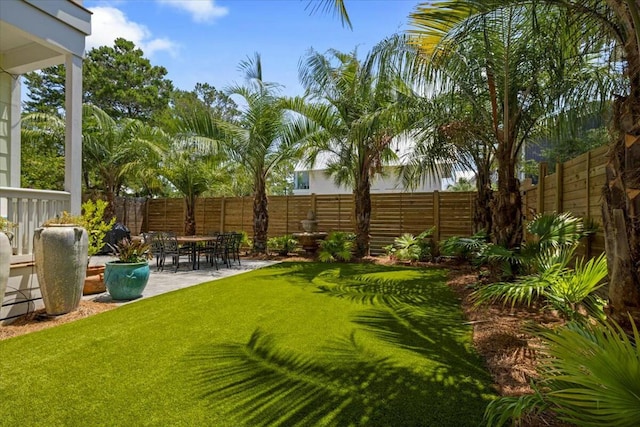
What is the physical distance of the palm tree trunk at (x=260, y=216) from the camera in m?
11.2

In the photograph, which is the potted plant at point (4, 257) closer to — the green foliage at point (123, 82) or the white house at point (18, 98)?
the white house at point (18, 98)

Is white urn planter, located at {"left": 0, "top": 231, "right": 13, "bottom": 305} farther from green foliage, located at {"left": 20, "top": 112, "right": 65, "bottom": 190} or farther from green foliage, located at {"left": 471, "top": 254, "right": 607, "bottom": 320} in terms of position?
green foliage, located at {"left": 20, "top": 112, "right": 65, "bottom": 190}

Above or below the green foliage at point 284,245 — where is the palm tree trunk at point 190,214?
above

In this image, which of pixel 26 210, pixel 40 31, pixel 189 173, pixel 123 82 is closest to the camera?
pixel 26 210

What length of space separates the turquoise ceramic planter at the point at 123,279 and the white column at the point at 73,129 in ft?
3.59

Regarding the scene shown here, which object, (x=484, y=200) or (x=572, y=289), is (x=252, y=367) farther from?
(x=484, y=200)

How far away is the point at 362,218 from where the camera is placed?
10219mm

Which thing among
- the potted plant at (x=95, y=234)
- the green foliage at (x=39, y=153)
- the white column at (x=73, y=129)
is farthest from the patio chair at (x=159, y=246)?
the green foliage at (x=39, y=153)

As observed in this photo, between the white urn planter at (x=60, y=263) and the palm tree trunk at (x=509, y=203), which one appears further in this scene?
the palm tree trunk at (x=509, y=203)

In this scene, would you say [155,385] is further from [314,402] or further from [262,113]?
[262,113]

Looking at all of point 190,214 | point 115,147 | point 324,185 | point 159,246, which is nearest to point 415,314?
point 159,246

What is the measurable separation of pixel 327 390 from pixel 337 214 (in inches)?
370

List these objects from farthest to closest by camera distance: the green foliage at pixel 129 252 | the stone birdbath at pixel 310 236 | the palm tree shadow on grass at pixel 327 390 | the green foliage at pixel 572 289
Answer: the stone birdbath at pixel 310 236
the green foliage at pixel 129 252
the green foliage at pixel 572 289
the palm tree shadow on grass at pixel 327 390

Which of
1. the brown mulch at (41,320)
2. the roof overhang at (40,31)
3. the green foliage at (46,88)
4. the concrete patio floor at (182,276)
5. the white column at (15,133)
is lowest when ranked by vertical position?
the concrete patio floor at (182,276)
